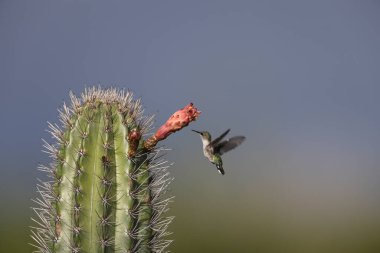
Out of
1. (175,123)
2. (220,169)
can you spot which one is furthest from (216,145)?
(175,123)

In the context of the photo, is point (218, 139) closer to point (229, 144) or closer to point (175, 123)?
point (229, 144)

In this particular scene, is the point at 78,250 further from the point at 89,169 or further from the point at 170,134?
the point at 170,134

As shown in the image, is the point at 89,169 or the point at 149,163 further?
the point at 149,163

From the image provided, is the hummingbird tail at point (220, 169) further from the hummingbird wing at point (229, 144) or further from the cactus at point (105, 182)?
the cactus at point (105, 182)

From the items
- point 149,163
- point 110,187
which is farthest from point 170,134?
point 110,187

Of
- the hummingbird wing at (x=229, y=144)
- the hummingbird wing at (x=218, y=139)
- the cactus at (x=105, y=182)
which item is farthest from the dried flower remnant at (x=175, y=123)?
the hummingbird wing at (x=229, y=144)

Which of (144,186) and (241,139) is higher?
(241,139)
